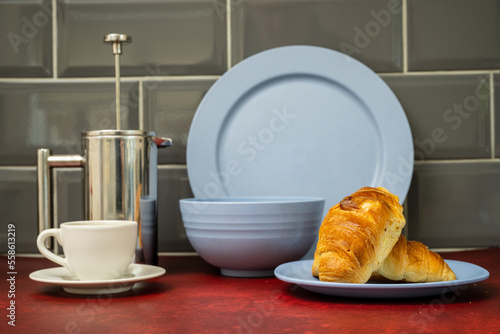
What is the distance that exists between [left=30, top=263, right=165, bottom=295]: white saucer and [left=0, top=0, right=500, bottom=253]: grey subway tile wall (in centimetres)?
37

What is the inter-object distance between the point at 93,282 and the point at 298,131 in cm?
53

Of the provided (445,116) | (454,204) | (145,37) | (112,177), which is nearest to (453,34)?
(445,116)

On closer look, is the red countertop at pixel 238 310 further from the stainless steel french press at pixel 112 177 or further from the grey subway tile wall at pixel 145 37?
the grey subway tile wall at pixel 145 37

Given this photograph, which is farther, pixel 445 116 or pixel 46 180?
pixel 445 116

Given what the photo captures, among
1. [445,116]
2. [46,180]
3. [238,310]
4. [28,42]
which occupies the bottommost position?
[238,310]

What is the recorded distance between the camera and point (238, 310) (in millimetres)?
705

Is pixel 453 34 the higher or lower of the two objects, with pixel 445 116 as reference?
higher

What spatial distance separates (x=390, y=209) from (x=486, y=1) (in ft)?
2.14

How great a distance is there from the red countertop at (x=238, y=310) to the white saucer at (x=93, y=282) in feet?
0.04

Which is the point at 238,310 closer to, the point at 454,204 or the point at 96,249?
the point at 96,249

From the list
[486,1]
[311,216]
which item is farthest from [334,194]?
[486,1]

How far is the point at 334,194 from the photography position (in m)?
1.13

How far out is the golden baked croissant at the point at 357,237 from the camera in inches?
28.4

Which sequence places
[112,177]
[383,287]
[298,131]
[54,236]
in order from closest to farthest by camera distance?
[383,287] < [54,236] < [112,177] < [298,131]
